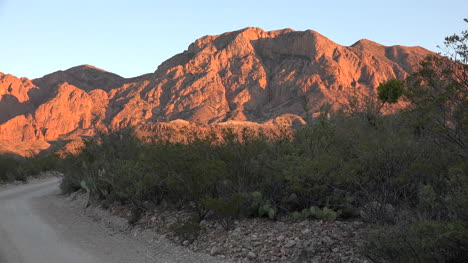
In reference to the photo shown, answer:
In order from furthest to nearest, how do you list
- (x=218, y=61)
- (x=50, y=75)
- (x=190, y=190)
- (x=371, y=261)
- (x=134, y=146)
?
(x=50, y=75), (x=218, y=61), (x=134, y=146), (x=190, y=190), (x=371, y=261)

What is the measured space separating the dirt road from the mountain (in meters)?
63.1

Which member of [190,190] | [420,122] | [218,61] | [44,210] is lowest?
[44,210]

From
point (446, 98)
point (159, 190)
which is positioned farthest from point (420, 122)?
point (159, 190)

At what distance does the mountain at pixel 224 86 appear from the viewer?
272 feet

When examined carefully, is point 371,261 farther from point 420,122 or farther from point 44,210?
point 44,210

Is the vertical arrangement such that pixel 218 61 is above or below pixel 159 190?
above

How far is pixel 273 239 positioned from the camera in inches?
330

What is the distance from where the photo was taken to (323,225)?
28.5 feet

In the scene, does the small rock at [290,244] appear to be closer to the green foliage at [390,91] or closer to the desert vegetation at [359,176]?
the desert vegetation at [359,176]

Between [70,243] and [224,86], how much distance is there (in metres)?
80.9

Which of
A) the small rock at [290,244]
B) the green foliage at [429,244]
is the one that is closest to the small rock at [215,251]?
the small rock at [290,244]

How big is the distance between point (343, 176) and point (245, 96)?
7826 centimetres

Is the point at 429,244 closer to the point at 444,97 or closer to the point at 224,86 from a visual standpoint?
the point at 444,97

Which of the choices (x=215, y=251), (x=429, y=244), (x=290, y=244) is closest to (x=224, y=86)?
(x=215, y=251)
